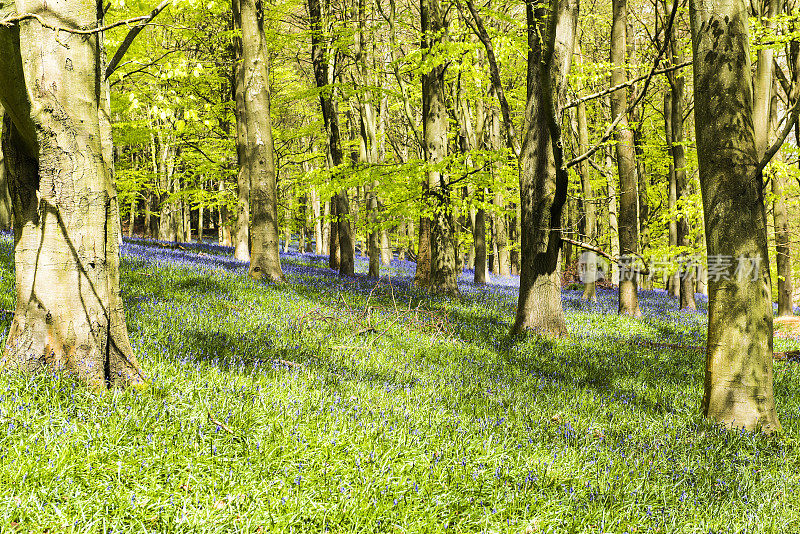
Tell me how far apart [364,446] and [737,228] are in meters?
4.04

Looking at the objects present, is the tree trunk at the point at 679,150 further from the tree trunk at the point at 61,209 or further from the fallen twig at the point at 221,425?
the tree trunk at the point at 61,209

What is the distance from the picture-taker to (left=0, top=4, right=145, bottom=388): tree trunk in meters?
3.40

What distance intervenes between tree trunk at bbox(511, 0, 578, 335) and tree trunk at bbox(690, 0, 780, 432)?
2894 mm

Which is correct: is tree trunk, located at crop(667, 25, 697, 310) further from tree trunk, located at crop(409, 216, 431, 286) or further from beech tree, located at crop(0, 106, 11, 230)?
beech tree, located at crop(0, 106, 11, 230)

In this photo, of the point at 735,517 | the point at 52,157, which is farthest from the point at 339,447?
the point at 52,157

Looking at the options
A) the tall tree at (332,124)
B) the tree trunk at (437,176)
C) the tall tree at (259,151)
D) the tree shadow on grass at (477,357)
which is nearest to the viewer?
the tree shadow on grass at (477,357)

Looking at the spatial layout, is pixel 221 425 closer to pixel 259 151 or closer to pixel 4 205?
pixel 259 151

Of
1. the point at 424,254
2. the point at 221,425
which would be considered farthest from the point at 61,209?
the point at 424,254

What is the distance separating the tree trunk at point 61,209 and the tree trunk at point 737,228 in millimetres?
5416

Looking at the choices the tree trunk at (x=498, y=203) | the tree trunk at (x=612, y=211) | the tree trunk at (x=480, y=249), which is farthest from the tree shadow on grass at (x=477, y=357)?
the tree trunk at (x=498, y=203)

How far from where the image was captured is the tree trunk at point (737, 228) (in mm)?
4492

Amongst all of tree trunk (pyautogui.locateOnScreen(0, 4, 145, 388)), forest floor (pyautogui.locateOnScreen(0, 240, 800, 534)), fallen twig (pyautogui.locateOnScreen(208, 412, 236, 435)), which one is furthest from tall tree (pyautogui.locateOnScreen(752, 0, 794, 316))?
tree trunk (pyautogui.locateOnScreen(0, 4, 145, 388))

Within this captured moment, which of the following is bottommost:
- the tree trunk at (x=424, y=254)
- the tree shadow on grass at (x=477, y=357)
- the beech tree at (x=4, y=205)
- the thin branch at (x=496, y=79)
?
the tree shadow on grass at (x=477, y=357)

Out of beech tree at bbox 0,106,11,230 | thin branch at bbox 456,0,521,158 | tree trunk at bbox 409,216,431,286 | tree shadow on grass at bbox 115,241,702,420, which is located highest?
thin branch at bbox 456,0,521,158
